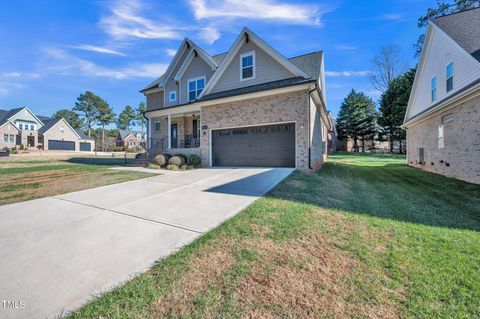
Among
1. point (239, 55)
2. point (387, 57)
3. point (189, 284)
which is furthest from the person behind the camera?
point (387, 57)

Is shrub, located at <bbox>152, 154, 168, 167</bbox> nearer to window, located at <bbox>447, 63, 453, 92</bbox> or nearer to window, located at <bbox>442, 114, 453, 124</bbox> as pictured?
window, located at <bbox>442, 114, 453, 124</bbox>

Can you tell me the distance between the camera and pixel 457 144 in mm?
9609

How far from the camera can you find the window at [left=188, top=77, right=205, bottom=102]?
55.3ft

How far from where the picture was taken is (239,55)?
13320 mm

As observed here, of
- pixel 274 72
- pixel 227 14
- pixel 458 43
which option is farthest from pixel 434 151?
pixel 227 14

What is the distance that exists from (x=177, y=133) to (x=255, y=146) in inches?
351

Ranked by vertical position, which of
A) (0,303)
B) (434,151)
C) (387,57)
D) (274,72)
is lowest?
(0,303)

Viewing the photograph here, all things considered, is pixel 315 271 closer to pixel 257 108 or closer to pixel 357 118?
pixel 257 108

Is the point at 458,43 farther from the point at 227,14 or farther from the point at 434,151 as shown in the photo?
the point at 227,14

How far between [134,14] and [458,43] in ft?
51.4

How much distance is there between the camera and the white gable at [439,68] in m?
9.40

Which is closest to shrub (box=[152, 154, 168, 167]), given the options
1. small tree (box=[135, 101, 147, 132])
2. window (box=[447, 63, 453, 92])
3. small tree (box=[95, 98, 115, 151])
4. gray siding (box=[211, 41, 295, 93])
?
gray siding (box=[211, 41, 295, 93])

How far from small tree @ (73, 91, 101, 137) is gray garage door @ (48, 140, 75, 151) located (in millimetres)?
12990

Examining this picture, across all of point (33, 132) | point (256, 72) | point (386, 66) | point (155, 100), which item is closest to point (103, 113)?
point (33, 132)
